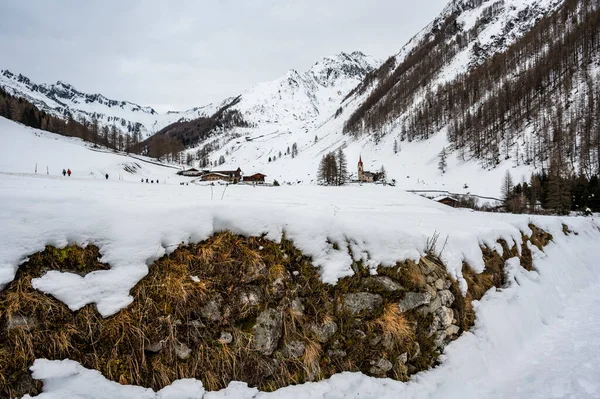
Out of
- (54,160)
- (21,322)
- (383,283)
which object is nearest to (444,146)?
(383,283)

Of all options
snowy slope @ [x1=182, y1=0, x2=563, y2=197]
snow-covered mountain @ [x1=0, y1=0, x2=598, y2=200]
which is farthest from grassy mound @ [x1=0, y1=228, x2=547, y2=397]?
snow-covered mountain @ [x1=0, y1=0, x2=598, y2=200]

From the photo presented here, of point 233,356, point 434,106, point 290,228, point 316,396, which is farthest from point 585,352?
point 434,106

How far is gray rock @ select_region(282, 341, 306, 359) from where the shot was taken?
3.55 m

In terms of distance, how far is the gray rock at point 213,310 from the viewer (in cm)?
335

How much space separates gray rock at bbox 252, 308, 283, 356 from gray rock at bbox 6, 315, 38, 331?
7.31 ft

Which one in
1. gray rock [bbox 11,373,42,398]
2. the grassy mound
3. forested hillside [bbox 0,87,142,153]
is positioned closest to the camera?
gray rock [bbox 11,373,42,398]

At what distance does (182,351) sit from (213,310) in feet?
1.72

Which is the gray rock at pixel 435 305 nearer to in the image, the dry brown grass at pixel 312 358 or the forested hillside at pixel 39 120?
the dry brown grass at pixel 312 358

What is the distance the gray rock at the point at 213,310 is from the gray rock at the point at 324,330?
1287 mm

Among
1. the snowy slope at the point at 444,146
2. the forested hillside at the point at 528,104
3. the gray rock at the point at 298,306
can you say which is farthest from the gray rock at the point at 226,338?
the forested hillside at the point at 528,104

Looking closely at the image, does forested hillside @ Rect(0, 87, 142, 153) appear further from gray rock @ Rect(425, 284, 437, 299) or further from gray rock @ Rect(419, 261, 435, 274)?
gray rock @ Rect(425, 284, 437, 299)

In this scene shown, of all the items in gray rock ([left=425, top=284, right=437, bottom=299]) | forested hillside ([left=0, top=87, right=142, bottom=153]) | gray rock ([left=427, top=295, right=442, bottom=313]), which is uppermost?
forested hillside ([left=0, top=87, right=142, bottom=153])

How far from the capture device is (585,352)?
5.02 m

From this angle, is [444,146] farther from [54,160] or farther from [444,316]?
[54,160]
